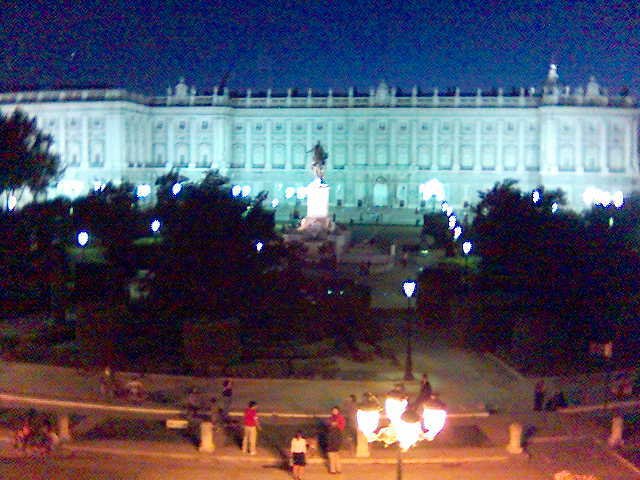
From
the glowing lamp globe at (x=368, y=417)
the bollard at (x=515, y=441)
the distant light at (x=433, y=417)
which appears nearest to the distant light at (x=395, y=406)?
the glowing lamp globe at (x=368, y=417)

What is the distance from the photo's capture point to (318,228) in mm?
69875

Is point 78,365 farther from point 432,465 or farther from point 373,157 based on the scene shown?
point 373,157

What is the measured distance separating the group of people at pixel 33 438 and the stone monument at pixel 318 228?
4072cm

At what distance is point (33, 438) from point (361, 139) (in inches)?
4054

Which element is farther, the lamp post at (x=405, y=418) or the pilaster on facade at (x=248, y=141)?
the pilaster on facade at (x=248, y=141)

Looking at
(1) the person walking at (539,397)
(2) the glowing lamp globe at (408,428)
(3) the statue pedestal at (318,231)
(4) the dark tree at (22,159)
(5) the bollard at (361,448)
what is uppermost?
(4) the dark tree at (22,159)

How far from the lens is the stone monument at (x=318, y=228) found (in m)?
65.6

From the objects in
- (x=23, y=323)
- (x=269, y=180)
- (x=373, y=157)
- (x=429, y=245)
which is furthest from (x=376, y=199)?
(x=23, y=323)

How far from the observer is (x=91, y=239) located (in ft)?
199

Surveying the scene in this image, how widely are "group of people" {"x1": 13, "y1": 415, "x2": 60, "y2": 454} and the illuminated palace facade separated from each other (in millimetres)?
90482

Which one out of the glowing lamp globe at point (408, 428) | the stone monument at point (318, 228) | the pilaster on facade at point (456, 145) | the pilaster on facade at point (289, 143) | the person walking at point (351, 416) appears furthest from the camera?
the pilaster on facade at point (289, 143)

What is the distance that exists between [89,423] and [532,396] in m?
12.2

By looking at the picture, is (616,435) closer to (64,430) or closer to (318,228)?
(64,430)

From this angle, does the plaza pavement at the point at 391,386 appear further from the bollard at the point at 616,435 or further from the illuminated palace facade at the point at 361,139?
the illuminated palace facade at the point at 361,139
